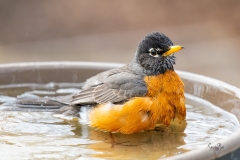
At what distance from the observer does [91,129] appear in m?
4.63

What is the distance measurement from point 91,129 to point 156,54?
94 cm

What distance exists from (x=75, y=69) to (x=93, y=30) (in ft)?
20.6

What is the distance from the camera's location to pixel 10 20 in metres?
11.4

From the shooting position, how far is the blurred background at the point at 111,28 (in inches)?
423

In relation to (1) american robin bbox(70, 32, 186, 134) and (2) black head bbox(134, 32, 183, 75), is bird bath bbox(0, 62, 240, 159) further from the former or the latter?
(2) black head bbox(134, 32, 183, 75)

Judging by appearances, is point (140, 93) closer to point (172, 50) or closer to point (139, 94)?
point (139, 94)

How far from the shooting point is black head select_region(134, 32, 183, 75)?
473cm

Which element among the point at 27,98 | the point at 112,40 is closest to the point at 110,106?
the point at 27,98

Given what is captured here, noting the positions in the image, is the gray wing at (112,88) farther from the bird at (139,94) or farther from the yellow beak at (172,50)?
the yellow beak at (172,50)

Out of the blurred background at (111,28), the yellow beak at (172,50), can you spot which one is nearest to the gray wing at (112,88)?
the yellow beak at (172,50)

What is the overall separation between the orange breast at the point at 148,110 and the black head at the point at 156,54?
132 millimetres

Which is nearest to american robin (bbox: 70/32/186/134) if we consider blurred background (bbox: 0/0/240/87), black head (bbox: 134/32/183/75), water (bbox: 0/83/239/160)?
black head (bbox: 134/32/183/75)

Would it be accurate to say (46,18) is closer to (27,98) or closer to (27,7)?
(27,7)

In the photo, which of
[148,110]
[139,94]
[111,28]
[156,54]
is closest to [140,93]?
[139,94]
